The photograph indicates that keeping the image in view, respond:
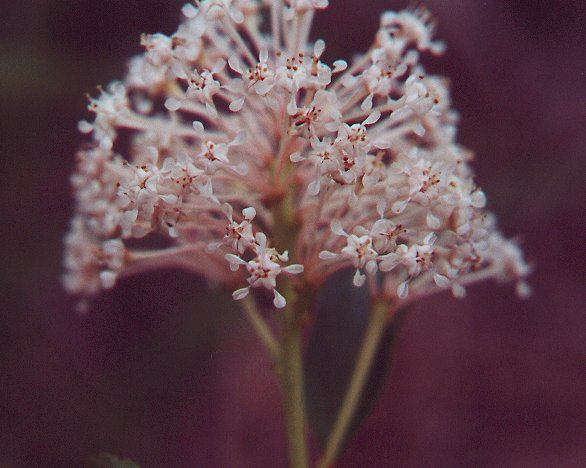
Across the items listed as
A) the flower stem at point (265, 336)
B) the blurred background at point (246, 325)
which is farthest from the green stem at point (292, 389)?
the blurred background at point (246, 325)

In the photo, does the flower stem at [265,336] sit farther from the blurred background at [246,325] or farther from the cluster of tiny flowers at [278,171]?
the blurred background at [246,325]

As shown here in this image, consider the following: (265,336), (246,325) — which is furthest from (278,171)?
(246,325)

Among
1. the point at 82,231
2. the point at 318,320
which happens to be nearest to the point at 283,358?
the point at 318,320

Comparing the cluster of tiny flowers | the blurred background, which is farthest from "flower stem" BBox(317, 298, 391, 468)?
the blurred background

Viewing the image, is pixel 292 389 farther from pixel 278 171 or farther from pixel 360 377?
pixel 278 171

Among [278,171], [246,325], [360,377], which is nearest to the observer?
[278,171]
